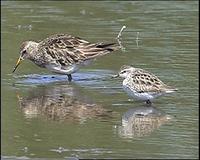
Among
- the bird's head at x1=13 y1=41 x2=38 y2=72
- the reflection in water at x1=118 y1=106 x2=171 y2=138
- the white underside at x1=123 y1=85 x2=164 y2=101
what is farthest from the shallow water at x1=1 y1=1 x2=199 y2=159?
the bird's head at x1=13 y1=41 x2=38 y2=72

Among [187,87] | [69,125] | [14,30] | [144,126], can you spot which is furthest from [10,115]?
[14,30]

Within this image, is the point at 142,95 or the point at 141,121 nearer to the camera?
the point at 141,121

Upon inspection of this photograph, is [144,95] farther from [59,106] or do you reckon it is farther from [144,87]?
[59,106]

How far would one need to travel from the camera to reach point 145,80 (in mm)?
13375

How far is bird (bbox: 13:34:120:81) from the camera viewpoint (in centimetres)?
1541

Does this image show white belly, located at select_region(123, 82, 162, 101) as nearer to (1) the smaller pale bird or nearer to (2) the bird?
(1) the smaller pale bird

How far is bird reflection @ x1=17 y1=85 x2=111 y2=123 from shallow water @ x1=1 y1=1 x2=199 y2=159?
0.01 meters

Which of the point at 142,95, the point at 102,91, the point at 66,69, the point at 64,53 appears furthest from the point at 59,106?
the point at 64,53

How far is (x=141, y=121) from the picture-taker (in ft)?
40.2

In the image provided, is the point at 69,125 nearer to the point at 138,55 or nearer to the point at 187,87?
the point at 187,87

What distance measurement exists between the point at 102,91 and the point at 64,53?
62.7 inches

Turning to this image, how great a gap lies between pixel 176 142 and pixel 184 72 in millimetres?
4243

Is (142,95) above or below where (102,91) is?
above

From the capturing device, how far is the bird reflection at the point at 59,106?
12.7 meters
